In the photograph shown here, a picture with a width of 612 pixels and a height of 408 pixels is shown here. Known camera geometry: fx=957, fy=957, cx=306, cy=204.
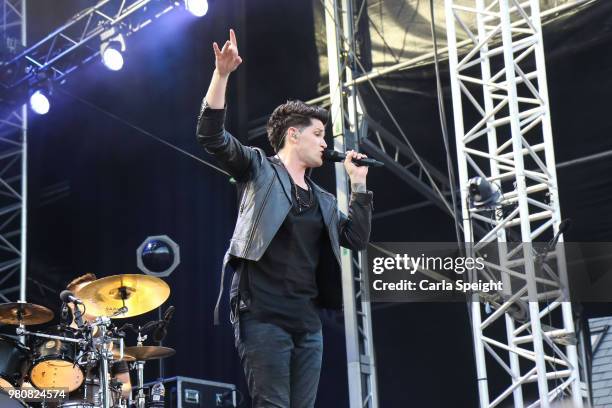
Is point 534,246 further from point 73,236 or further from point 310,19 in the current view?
point 73,236

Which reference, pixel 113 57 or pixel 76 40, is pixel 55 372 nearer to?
pixel 113 57

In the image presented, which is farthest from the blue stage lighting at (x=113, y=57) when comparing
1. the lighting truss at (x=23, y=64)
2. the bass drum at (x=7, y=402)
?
the bass drum at (x=7, y=402)

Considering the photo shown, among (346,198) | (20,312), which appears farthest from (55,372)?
(346,198)

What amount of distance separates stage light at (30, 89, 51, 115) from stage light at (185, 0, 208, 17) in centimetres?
171

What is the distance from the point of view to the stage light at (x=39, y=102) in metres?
8.27

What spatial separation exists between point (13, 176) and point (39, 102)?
3.82 ft

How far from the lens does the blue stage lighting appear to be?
786cm

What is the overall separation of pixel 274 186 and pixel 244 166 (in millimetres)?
98

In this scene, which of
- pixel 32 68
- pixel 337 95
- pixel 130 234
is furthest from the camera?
pixel 130 234

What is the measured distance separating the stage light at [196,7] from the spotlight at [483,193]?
335 cm

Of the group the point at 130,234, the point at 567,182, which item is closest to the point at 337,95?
the point at 567,182

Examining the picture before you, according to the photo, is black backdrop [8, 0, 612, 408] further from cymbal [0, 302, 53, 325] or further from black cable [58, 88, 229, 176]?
cymbal [0, 302, 53, 325]

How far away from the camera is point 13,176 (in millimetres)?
9141

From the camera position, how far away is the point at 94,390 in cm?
575
